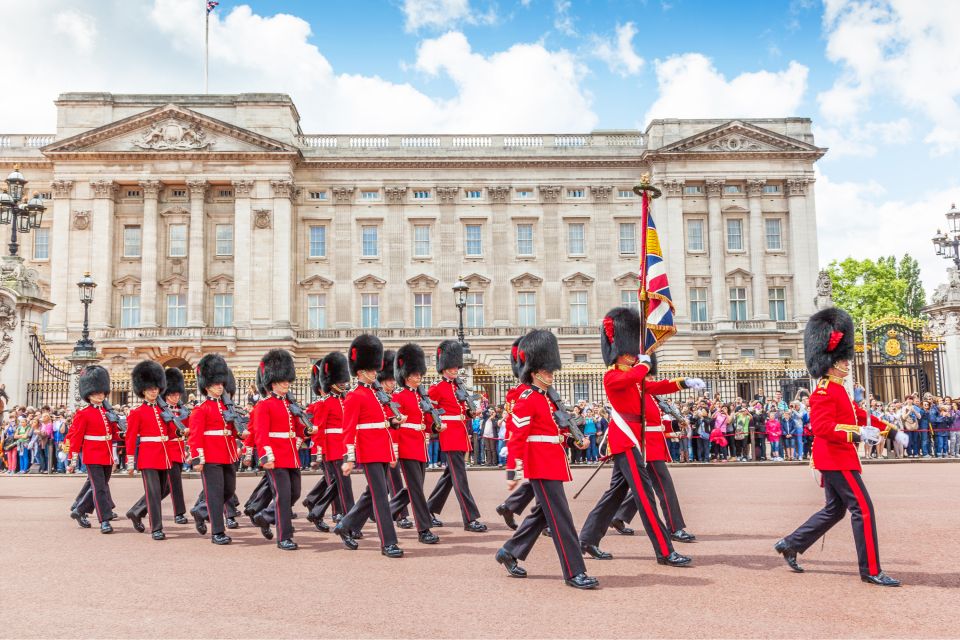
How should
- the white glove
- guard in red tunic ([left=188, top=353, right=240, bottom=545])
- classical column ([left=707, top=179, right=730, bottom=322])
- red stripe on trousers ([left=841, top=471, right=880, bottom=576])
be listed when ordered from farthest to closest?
classical column ([left=707, top=179, right=730, bottom=322])
guard in red tunic ([left=188, top=353, right=240, bottom=545])
the white glove
red stripe on trousers ([left=841, top=471, right=880, bottom=576])

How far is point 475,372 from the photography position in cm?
3488

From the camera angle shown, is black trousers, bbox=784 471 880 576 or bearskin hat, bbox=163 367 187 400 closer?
black trousers, bbox=784 471 880 576

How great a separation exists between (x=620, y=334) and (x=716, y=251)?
3757 centimetres

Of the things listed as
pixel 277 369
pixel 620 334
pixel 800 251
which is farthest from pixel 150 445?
pixel 800 251

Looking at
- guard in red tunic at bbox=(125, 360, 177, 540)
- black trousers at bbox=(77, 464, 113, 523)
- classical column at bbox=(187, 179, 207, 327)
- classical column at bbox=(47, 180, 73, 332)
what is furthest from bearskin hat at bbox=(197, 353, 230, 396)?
classical column at bbox=(47, 180, 73, 332)

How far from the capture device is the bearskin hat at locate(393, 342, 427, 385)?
9.76 m

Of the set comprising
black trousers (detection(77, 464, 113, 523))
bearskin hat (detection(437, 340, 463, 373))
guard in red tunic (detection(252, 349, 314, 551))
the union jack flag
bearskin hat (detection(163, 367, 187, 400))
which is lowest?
black trousers (detection(77, 464, 113, 523))

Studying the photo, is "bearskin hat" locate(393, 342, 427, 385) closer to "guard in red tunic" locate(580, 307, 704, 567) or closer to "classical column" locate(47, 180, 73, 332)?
"guard in red tunic" locate(580, 307, 704, 567)

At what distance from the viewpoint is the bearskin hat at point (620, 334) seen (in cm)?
799

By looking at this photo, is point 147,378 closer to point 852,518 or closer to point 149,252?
point 852,518

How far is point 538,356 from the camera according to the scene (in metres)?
7.20

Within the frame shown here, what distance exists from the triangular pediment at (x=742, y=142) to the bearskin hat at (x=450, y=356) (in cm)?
3595

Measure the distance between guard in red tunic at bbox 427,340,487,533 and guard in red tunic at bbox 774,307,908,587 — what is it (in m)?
3.67

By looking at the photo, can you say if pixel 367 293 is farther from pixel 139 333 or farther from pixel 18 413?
pixel 18 413
